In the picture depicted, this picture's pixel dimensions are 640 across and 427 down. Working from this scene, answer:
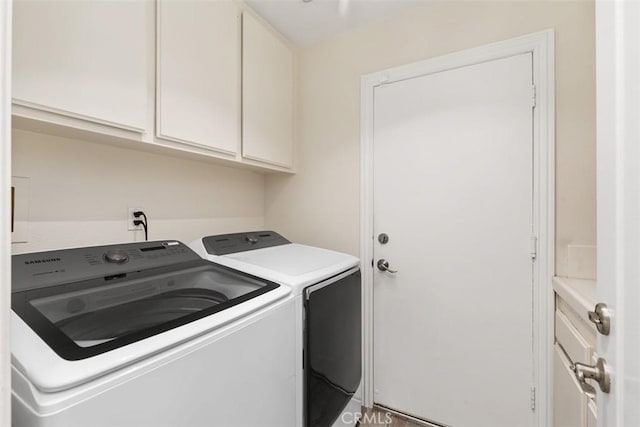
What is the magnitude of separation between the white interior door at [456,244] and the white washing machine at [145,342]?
0.95 metres

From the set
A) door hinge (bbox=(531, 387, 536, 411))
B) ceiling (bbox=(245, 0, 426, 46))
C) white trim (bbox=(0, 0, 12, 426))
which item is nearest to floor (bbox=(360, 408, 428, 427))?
door hinge (bbox=(531, 387, 536, 411))

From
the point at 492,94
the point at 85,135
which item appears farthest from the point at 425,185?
the point at 85,135

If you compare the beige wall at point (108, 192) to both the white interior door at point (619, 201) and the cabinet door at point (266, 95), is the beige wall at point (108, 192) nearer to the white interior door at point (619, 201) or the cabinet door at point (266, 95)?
the cabinet door at point (266, 95)

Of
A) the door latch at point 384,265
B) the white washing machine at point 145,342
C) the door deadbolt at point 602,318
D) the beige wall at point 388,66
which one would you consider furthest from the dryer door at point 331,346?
the door deadbolt at point 602,318

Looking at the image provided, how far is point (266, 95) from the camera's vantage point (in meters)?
1.87

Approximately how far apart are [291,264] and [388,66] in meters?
1.41

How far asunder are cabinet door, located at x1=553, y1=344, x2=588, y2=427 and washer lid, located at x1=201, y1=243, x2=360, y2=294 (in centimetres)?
100

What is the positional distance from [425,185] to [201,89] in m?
1.33

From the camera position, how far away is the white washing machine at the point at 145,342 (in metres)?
0.56

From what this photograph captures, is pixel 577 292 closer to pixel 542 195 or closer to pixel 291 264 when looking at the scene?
pixel 542 195

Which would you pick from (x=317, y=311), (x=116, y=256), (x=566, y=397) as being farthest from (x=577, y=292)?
(x=116, y=256)

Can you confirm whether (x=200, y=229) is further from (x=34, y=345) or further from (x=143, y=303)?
(x=34, y=345)

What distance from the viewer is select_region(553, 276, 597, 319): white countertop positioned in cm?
103

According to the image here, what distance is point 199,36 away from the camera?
1392mm
